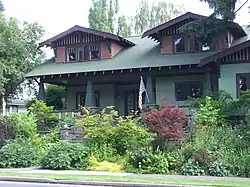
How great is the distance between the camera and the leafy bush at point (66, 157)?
17547mm

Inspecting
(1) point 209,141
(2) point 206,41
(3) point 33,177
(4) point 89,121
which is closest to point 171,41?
(2) point 206,41

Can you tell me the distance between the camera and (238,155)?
16.1 metres

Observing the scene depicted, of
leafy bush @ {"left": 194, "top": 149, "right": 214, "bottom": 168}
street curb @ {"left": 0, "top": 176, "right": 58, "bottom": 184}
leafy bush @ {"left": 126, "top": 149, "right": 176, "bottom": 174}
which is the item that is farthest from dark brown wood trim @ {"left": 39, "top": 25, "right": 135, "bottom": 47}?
street curb @ {"left": 0, "top": 176, "right": 58, "bottom": 184}

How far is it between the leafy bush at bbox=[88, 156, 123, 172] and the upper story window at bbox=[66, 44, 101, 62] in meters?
14.3

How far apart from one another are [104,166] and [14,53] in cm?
2008

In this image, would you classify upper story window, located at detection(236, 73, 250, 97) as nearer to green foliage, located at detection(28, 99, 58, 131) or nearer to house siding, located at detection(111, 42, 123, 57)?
house siding, located at detection(111, 42, 123, 57)

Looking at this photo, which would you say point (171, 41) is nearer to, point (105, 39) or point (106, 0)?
point (105, 39)

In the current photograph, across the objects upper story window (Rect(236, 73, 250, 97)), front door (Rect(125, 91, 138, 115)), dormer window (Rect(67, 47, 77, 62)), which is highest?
dormer window (Rect(67, 47, 77, 62))

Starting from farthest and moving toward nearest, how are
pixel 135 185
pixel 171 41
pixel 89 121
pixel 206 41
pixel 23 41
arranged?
pixel 23 41, pixel 171 41, pixel 206 41, pixel 89 121, pixel 135 185

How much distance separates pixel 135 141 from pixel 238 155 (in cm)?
480

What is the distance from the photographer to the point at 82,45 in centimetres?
3134

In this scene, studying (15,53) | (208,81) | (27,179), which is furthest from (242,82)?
(15,53)

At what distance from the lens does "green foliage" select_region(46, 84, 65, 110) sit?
114 feet

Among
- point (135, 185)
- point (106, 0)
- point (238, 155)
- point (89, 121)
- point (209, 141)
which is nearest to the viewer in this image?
point (135, 185)
